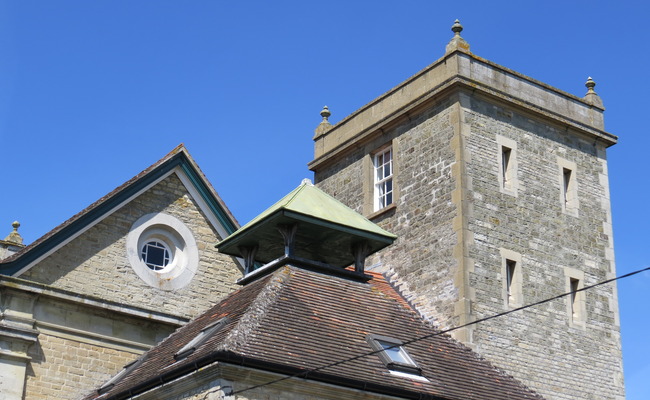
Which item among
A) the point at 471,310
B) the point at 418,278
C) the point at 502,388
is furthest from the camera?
the point at 418,278

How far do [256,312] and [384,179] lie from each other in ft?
28.3

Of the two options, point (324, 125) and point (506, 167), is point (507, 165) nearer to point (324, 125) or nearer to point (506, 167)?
point (506, 167)

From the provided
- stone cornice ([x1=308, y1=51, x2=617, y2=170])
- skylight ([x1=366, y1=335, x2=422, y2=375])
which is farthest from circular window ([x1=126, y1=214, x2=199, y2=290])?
skylight ([x1=366, y1=335, x2=422, y2=375])

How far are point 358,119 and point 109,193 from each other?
22.0 feet

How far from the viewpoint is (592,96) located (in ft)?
89.1

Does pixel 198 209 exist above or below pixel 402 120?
below

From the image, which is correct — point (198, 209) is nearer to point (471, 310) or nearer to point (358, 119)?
point (358, 119)

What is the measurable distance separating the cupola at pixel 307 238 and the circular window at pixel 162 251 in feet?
6.80

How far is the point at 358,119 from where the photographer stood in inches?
1091

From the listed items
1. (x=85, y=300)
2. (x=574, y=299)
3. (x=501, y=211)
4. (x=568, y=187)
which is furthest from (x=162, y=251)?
(x=568, y=187)

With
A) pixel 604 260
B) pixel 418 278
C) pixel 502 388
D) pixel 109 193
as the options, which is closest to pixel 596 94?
pixel 604 260

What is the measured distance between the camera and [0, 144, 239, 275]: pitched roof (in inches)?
892

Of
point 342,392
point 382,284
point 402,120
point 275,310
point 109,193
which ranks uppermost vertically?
point 402,120

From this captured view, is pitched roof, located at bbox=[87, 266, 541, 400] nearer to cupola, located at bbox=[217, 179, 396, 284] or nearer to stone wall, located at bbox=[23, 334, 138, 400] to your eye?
cupola, located at bbox=[217, 179, 396, 284]
